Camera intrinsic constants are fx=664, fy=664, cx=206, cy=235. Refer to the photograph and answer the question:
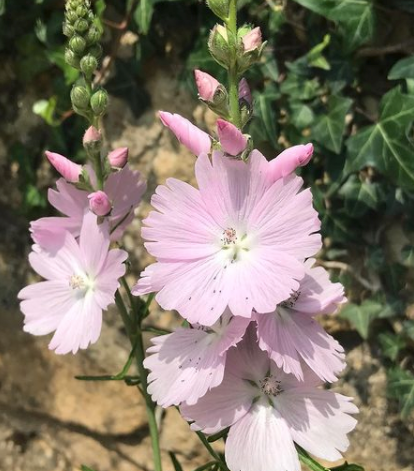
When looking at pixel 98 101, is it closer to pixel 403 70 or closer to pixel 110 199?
pixel 110 199

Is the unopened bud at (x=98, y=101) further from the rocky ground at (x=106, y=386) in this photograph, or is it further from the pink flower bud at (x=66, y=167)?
the rocky ground at (x=106, y=386)

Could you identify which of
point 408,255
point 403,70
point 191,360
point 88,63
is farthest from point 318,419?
point 403,70

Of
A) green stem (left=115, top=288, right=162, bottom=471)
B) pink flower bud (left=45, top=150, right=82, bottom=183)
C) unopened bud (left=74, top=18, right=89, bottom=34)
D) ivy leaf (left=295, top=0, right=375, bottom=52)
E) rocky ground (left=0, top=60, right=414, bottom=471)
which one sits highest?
unopened bud (left=74, top=18, right=89, bottom=34)

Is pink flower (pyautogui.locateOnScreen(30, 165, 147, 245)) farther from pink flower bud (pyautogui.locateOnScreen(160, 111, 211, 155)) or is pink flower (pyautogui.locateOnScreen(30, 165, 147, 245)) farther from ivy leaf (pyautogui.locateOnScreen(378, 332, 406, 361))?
ivy leaf (pyautogui.locateOnScreen(378, 332, 406, 361))

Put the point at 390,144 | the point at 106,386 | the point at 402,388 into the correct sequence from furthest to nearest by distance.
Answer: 1. the point at 106,386
2. the point at 402,388
3. the point at 390,144

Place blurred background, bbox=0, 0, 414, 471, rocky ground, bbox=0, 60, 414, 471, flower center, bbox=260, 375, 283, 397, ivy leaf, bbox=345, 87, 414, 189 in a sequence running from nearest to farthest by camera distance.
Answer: flower center, bbox=260, 375, 283, 397 < ivy leaf, bbox=345, 87, 414, 189 < blurred background, bbox=0, 0, 414, 471 < rocky ground, bbox=0, 60, 414, 471

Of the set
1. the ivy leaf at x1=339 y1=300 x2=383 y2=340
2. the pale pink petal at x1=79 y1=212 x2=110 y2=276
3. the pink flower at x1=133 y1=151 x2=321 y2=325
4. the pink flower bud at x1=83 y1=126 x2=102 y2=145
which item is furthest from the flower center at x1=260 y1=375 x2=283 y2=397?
the ivy leaf at x1=339 y1=300 x2=383 y2=340
